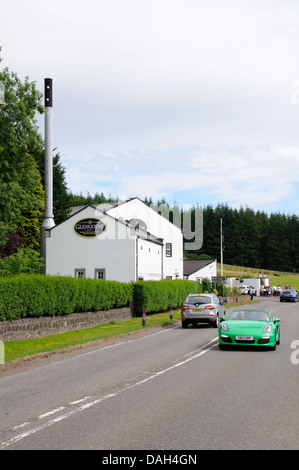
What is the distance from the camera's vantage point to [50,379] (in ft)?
38.7

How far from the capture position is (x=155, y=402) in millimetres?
8828

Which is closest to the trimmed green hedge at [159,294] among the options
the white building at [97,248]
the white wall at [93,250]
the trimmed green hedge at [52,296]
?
the trimmed green hedge at [52,296]

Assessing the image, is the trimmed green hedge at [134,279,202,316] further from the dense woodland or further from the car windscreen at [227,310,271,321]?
the car windscreen at [227,310,271,321]

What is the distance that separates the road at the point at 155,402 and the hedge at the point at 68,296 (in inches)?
256

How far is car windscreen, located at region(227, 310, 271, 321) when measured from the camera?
17.6m

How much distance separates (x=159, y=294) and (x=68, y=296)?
1333 centimetres

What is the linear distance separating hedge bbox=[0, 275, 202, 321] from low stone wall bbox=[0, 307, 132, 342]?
259 millimetres

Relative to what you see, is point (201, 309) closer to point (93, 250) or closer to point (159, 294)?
point (159, 294)

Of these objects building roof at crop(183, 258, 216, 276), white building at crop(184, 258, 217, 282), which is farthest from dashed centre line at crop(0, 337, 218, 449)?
building roof at crop(183, 258, 216, 276)

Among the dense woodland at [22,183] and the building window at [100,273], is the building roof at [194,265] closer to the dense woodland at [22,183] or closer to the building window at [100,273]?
the dense woodland at [22,183]
